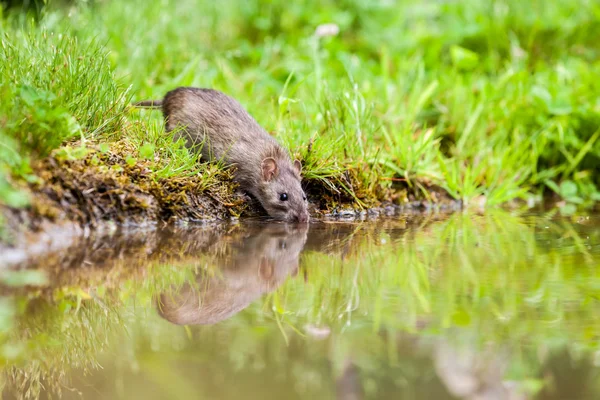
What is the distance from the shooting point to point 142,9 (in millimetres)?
7688

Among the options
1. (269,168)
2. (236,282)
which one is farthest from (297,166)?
(236,282)

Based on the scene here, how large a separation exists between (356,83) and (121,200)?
2.81 metres

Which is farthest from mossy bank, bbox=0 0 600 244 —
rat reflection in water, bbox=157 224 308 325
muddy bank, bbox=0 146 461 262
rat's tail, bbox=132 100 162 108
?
rat reflection in water, bbox=157 224 308 325

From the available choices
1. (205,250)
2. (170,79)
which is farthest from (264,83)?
(205,250)

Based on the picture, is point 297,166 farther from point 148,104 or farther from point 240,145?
point 148,104

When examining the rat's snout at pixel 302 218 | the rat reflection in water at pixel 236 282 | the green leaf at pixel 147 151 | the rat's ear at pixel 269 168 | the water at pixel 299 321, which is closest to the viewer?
the water at pixel 299 321

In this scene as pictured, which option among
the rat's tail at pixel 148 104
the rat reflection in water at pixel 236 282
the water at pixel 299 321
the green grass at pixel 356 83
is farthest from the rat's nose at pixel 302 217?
the rat's tail at pixel 148 104

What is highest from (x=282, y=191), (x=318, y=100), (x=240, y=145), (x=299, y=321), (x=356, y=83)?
(x=356, y=83)

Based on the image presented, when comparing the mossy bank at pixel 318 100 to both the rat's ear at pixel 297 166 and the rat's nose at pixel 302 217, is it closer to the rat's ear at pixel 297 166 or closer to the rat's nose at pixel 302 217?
the rat's ear at pixel 297 166

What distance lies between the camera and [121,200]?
405 centimetres

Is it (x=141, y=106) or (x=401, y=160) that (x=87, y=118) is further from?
(x=401, y=160)

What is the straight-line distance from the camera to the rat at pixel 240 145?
4.82 metres

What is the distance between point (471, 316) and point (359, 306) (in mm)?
418

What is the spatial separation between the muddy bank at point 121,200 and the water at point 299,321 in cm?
18
